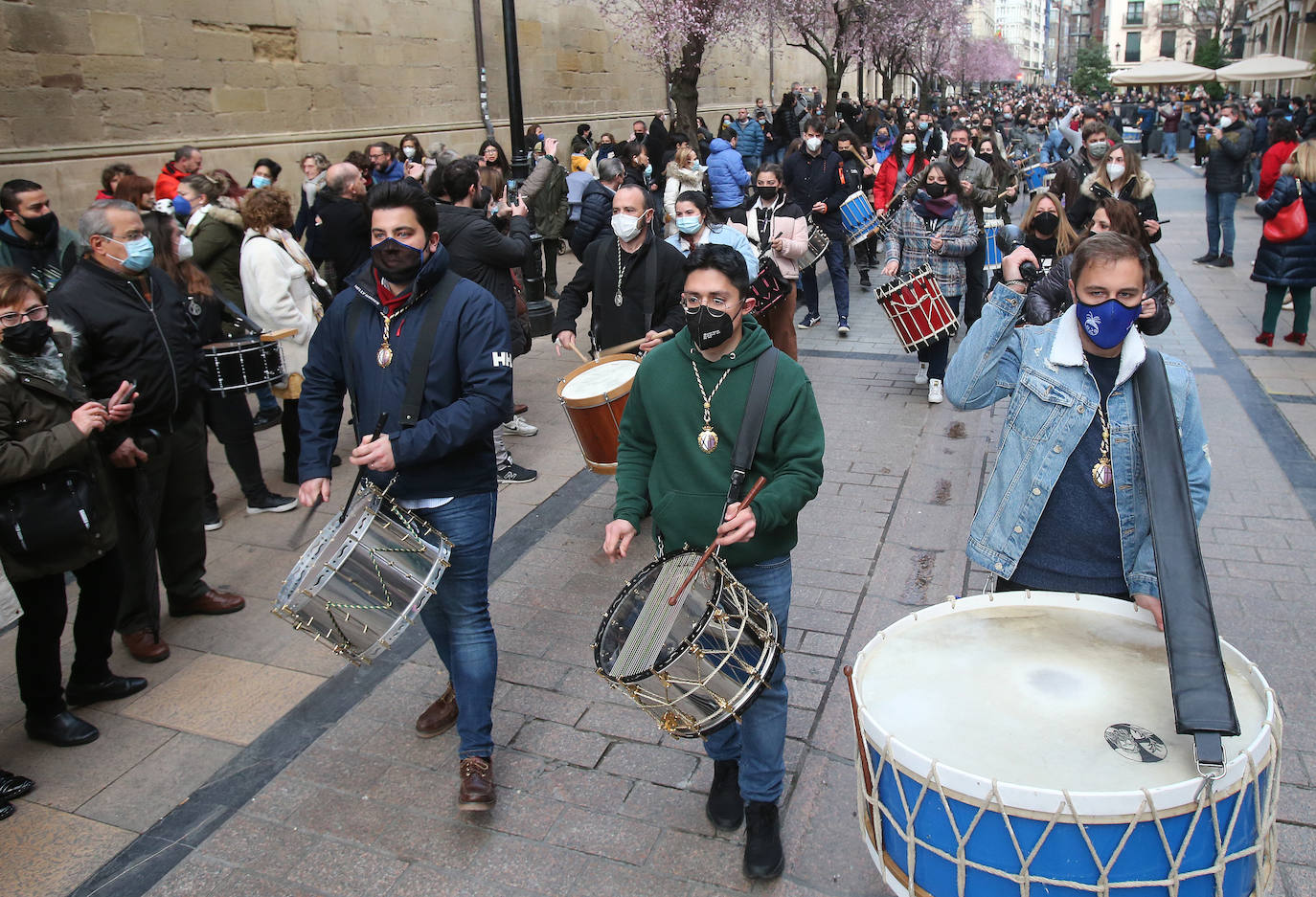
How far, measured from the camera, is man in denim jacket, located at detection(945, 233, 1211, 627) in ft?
9.28

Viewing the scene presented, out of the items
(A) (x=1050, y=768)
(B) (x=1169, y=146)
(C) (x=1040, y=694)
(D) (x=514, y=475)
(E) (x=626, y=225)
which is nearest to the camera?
(A) (x=1050, y=768)

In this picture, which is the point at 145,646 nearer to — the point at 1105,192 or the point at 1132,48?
the point at 1105,192

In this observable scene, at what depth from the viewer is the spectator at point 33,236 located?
596cm

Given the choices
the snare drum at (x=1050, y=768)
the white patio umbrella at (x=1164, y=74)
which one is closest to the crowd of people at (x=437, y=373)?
the snare drum at (x=1050, y=768)

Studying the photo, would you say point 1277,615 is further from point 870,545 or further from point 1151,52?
point 1151,52

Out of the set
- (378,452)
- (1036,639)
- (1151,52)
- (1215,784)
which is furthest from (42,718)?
(1151,52)

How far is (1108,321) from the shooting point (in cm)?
279

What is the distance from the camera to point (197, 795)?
367 centimetres

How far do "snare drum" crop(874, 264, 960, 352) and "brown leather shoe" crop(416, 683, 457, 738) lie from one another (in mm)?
4731

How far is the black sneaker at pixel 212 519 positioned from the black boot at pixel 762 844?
430 centimetres

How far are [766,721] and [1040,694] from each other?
925mm

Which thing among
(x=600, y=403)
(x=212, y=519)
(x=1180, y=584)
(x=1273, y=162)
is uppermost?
(x=1273, y=162)

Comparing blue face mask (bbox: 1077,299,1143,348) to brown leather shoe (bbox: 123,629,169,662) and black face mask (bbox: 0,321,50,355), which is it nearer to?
black face mask (bbox: 0,321,50,355)

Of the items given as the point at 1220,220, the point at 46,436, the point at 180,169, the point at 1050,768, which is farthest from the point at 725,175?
the point at 1050,768
